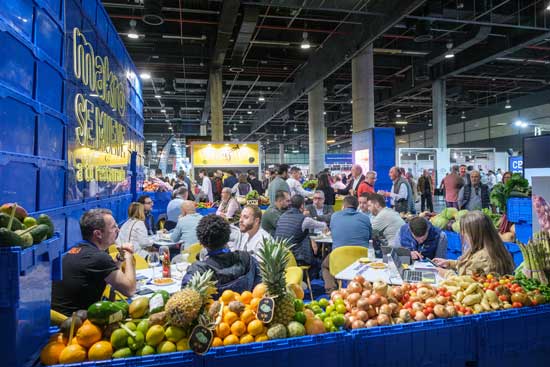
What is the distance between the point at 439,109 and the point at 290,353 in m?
18.1

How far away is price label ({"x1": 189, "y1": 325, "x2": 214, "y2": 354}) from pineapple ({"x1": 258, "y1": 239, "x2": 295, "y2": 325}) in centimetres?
35

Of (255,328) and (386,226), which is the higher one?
(386,226)

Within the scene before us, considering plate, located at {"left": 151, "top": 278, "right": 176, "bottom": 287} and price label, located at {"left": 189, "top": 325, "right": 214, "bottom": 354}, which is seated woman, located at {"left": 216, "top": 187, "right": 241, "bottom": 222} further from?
price label, located at {"left": 189, "top": 325, "right": 214, "bottom": 354}

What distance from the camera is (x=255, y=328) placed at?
1784mm

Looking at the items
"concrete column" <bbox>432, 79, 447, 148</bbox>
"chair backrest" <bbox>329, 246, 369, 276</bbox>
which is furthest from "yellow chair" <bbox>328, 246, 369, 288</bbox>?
"concrete column" <bbox>432, 79, 447, 148</bbox>

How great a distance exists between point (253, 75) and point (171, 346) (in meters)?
17.2

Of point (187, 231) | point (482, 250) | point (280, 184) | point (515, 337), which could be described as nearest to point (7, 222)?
point (515, 337)

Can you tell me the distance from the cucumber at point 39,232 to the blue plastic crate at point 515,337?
2136mm

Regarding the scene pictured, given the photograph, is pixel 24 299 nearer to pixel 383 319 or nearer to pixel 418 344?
pixel 383 319

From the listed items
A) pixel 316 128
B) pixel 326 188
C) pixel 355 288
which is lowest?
pixel 355 288

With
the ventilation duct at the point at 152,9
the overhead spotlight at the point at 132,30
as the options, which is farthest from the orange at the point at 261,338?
the overhead spotlight at the point at 132,30

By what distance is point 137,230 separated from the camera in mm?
4879

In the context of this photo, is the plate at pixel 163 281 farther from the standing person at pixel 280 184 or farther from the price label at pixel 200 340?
the standing person at pixel 280 184

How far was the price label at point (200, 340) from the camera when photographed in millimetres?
1600
